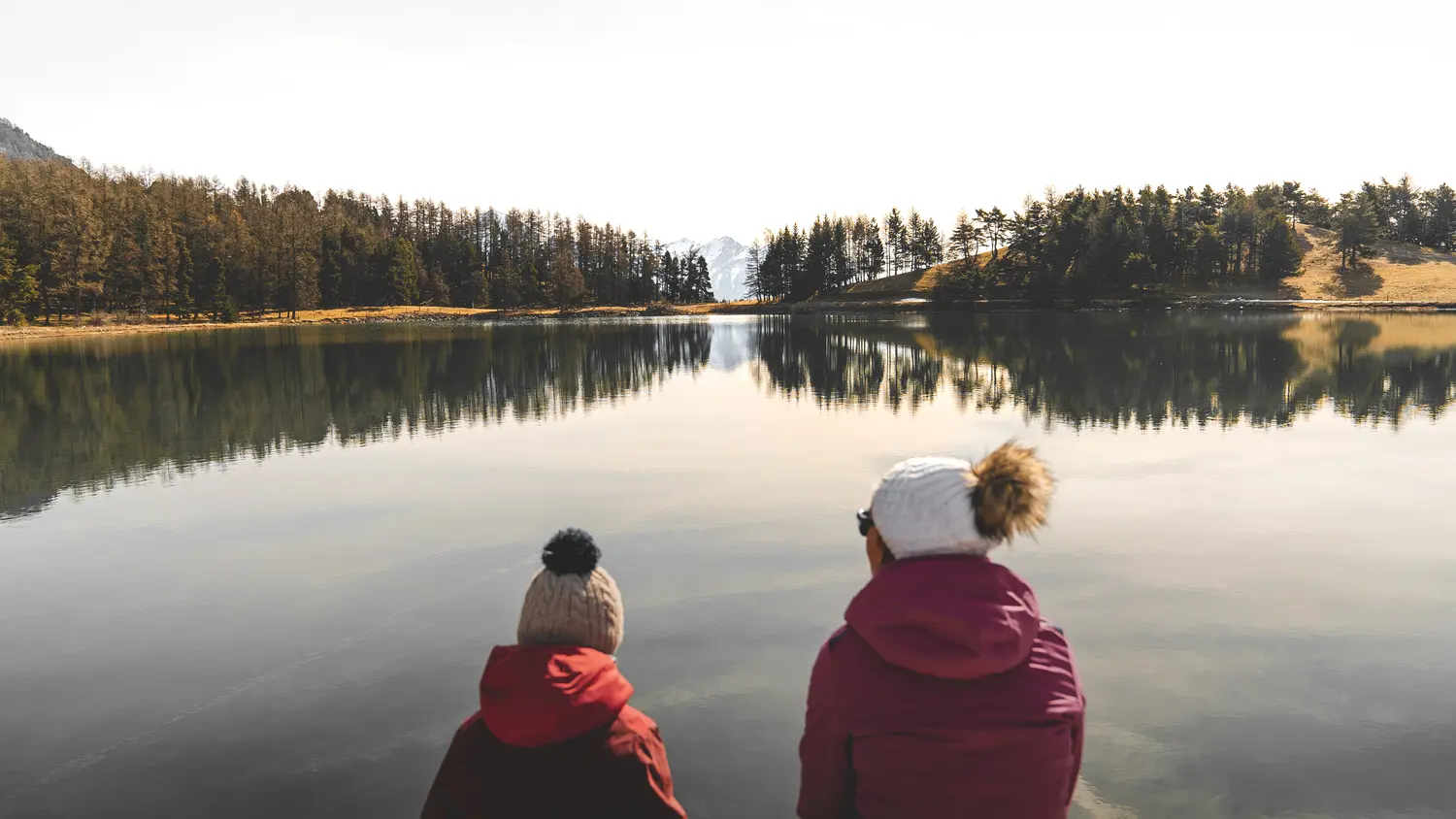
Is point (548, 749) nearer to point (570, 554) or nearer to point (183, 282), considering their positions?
point (570, 554)

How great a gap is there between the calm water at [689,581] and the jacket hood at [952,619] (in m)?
3.44

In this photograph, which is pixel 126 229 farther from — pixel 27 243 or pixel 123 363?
pixel 123 363

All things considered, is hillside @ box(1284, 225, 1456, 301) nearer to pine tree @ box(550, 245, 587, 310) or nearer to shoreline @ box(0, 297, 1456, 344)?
shoreline @ box(0, 297, 1456, 344)

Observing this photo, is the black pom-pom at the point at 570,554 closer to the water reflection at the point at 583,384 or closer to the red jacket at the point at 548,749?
the red jacket at the point at 548,749

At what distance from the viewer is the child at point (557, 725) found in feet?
10.8

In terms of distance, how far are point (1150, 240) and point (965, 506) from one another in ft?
436

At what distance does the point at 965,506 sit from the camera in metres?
3.07

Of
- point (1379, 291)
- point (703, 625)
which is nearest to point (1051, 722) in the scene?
point (703, 625)

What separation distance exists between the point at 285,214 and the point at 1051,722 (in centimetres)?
15587

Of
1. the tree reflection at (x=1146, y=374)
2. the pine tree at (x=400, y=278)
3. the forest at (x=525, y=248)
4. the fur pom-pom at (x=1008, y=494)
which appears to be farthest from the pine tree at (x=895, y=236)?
the fur pom-pom at (x=1008, y=494)

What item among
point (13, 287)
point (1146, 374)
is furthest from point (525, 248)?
point (1146, 374)

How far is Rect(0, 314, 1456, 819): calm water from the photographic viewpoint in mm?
6445

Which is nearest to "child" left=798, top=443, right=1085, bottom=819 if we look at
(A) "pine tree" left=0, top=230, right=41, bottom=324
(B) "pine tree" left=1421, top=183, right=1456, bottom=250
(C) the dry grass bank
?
(C) the dry grass bank

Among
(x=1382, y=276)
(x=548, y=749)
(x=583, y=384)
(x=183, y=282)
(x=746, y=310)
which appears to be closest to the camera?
(x=548, y=749)
